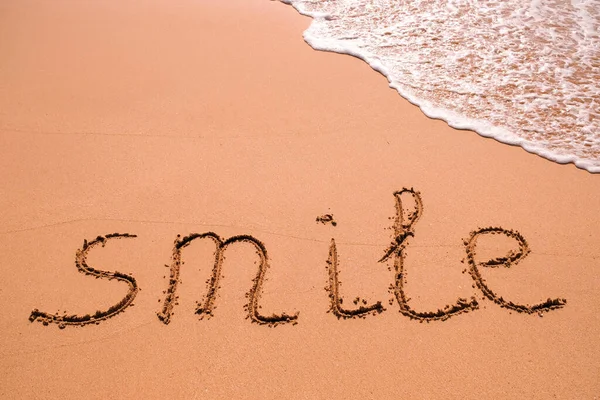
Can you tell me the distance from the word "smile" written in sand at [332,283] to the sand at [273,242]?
13mm

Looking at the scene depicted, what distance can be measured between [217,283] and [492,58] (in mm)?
3680

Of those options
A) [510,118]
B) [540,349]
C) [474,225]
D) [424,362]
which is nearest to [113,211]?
[424,362]

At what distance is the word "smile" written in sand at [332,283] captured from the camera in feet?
8.41

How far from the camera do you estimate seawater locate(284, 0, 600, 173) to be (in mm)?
3779

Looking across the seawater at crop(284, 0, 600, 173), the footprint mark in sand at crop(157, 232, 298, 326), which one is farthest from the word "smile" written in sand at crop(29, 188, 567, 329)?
the seawater at crop(284, 0, 600, 173)

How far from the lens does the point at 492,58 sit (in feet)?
14.6

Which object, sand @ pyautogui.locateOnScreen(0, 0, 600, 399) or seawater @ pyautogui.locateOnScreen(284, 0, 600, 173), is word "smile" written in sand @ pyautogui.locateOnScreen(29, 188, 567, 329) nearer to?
sand @ pyautogui.locateOnScreen(0, 0, 600, 399)

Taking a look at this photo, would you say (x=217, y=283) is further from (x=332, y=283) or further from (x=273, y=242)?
(x=332, y=283)

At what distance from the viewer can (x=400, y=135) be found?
366 cm

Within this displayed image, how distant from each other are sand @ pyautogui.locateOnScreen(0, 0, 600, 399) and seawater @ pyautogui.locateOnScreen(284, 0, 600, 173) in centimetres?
27

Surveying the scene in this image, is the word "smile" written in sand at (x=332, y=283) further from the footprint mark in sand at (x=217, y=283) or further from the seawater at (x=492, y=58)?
the seawater at (x=492, y=58)

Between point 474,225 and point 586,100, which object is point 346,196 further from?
point 586,100

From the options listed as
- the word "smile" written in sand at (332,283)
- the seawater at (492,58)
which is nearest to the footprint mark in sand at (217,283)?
the word "smile" written in sand at (332,283)

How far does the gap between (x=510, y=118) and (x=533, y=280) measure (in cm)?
171
